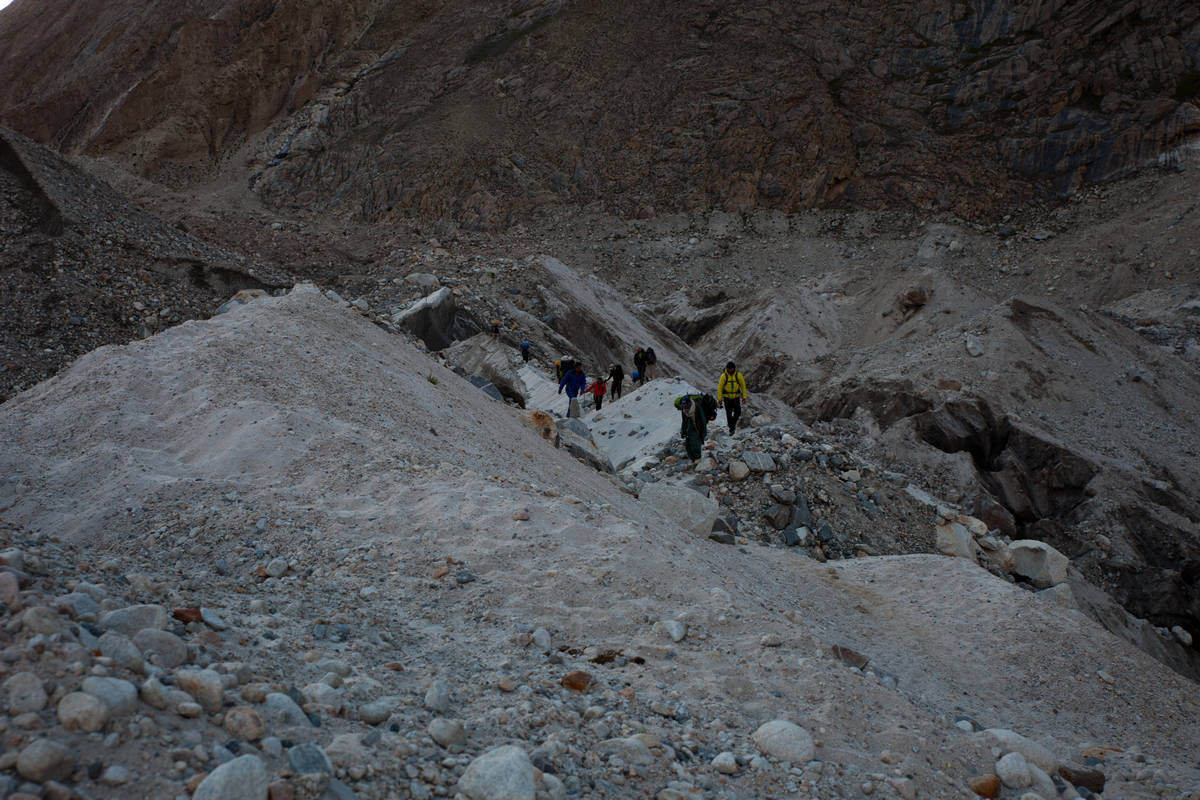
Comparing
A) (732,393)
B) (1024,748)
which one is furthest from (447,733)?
(732,393)

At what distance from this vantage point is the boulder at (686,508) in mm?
7488

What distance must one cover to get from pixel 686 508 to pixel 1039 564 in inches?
183

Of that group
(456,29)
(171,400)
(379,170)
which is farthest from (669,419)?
(456,29)

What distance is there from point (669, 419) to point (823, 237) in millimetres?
22993

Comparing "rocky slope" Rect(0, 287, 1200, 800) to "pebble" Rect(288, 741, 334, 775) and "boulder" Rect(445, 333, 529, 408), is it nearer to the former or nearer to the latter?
"pebble" Rect(288, 741, 334, 775)

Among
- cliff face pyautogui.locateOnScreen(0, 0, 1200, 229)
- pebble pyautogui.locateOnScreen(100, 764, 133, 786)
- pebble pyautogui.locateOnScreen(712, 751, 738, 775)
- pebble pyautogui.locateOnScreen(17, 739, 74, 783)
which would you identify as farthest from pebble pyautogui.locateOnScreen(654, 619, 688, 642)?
cliff face pyautogui.locateOnScreen(0, 0, 1200, 229)

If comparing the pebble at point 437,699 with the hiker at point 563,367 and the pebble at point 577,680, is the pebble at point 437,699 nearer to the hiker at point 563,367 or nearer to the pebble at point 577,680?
the pebble at point 577,680

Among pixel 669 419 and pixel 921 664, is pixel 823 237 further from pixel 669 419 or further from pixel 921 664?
pixel 921 664

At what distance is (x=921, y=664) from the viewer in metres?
5.80

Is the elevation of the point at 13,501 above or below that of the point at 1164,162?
above

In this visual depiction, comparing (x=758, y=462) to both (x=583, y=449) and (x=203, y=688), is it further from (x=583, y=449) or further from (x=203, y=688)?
(x=203, y=688)

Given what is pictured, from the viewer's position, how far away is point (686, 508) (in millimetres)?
7625

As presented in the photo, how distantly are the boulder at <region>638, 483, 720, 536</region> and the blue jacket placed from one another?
3927 mm

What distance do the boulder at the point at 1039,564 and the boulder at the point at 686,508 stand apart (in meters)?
4.09
